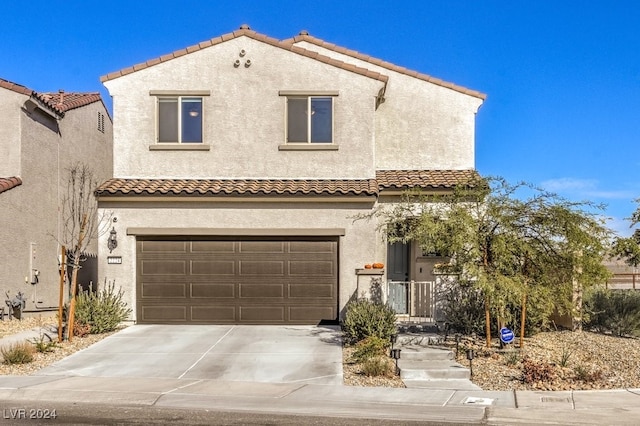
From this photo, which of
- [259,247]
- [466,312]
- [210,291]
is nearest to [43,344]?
[210,291]

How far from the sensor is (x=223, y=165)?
17.1 meters

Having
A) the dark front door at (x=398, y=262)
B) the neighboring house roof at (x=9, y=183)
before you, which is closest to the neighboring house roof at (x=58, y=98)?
the neighboring house roof at (x=9, y=183)

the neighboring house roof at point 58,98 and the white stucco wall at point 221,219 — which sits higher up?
the neighboring house roof at point 58,98

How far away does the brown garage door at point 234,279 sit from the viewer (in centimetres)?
1628

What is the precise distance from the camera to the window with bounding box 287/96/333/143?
1716 cm

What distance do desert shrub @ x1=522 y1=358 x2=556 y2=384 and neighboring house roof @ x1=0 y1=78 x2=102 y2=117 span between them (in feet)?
47.8

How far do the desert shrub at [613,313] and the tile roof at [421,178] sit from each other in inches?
167

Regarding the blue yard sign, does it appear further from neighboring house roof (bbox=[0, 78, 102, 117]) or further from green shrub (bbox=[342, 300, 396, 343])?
neighboring house roof (bbox=[0, 78, 102, 117])

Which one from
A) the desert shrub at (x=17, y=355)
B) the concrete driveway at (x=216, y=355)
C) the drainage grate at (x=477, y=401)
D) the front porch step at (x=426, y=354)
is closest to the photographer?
A: the drainage grate at (x=477, y=401)

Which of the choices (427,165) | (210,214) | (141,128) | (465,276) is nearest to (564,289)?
(465,276)

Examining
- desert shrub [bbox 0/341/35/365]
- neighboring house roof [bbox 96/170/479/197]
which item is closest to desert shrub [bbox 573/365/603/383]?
neighboring house roof [bbox 96/170/479/197]

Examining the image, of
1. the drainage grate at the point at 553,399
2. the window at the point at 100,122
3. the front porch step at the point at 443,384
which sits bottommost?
the front porch step at the point at 443,384

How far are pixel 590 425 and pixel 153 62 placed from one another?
1356 cm

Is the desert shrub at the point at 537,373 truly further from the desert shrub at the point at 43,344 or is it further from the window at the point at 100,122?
the window at the point at 100,122
